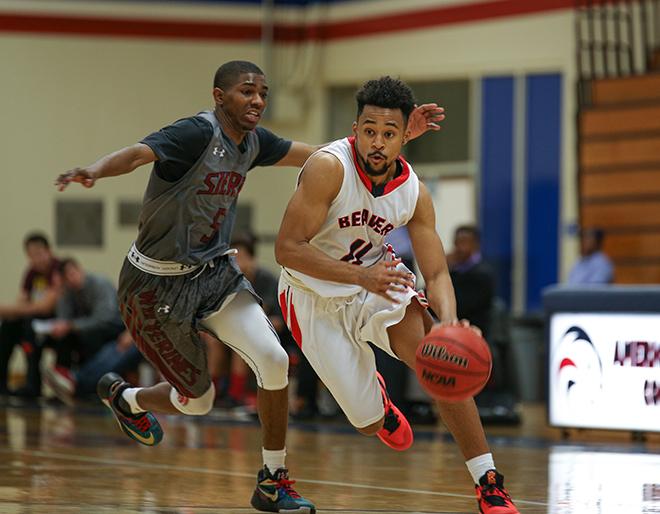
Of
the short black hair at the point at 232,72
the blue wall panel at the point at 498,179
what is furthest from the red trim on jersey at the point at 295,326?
the blue wall panel at the point at 498,179

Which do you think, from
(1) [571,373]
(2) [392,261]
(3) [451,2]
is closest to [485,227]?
(3) [451,2]

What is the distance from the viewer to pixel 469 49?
15.9 meters

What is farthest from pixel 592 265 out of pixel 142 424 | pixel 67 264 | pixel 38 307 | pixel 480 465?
pixel 480 465

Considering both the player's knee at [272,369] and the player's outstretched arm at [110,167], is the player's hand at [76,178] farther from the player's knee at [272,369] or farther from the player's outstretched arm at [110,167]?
the player's knee at [272,369]

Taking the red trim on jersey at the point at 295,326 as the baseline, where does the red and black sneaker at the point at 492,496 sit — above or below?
below

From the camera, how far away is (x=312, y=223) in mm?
5332

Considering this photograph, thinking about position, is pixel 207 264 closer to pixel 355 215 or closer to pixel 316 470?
pixel 355 215

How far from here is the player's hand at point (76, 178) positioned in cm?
486

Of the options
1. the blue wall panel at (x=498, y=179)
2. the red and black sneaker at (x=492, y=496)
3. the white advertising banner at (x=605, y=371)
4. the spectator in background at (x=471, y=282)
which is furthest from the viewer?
the blue wall panel at (x=498, y=179)

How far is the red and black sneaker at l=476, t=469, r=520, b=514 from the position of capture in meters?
4.98

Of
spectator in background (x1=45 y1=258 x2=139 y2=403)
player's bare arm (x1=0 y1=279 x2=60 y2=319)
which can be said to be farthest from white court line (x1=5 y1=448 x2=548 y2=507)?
player's bare arm (x1=0 y1=279 x2=60 y2=319)

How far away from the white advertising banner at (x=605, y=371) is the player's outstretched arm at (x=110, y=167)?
4659 millimetres

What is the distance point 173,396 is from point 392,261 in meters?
1.55

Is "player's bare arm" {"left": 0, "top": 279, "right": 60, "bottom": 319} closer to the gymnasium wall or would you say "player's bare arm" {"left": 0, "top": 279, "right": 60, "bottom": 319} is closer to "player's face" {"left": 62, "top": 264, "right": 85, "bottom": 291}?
"player's face" {"left": 62, "top": 264, "right": 85, "bottom": 291}
